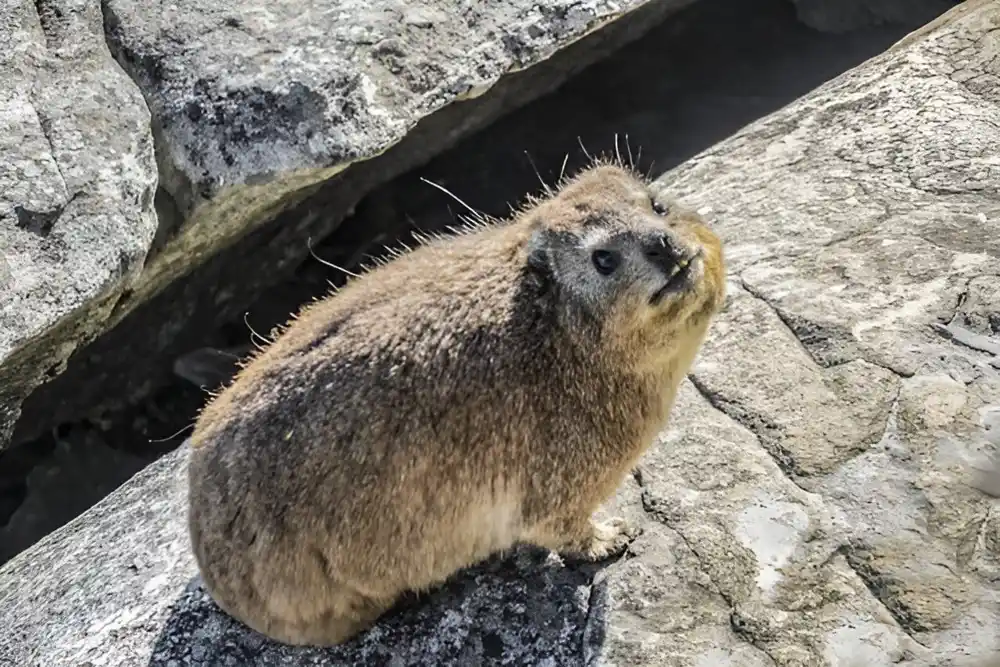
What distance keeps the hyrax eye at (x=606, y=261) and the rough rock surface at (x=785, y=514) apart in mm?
1195

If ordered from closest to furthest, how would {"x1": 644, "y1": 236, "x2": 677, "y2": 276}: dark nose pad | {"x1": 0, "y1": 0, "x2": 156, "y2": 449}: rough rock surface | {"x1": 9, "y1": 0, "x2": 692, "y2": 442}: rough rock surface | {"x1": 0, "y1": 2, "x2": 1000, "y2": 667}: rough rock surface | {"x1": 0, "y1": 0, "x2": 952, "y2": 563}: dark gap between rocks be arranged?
{"x1": 644, "y1": 236, "x2": 677, "y2": 276}: dark nose pad < {"x1": 0, "y1": 2, "x2": 1000, "y2": 667}: rough rock surface < {"x1": 0, "y1": 0, "x2": 156, "y2": 449}: rough rock surface < {"x1": 9, "y1": 0, "x2": 692, "y2": 442}: rough rock surface < {"x1": 0, "y1": 0, "x2": 952, "y2": 563}: dark gap between rocks

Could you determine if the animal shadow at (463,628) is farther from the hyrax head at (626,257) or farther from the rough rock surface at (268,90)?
the rough rock surface at (268,90)

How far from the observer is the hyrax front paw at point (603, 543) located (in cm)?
491

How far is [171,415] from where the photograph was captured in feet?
24.2

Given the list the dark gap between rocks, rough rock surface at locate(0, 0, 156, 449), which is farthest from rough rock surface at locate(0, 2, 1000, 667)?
the dark gap between rocks

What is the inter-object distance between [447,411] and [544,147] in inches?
164

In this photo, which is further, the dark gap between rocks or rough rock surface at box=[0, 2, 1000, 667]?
the dark gap between rocks

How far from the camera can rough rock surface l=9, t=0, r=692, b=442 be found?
238 inches

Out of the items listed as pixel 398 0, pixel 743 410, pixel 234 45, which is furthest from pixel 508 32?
pixel 743 410

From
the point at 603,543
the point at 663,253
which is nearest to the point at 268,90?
the point at 663,253

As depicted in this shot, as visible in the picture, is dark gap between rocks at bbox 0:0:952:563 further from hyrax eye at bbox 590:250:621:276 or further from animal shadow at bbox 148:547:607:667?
hyrax eye at bbox 590:250:621:276

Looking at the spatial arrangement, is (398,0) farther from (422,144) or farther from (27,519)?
(27,519)

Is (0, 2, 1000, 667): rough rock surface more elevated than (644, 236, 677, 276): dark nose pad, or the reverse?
(644, 236, 677, 276): dark nose pad

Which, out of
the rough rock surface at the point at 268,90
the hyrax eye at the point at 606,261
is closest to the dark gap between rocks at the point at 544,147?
the rough rock surface at the point at 268,90
